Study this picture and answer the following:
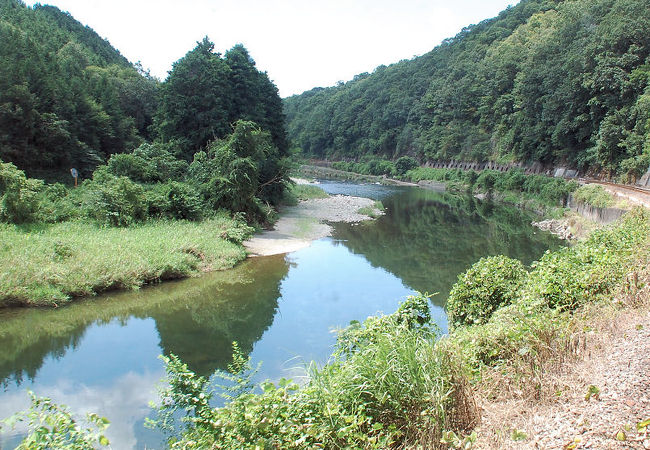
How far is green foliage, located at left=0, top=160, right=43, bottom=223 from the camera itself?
57.4ft

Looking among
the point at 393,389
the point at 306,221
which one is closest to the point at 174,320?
the point at 393,389

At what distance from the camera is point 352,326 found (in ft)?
24.3

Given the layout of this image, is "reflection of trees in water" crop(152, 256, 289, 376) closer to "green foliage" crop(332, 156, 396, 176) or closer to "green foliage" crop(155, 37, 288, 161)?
"green foliage" crop(155, 37, 288, 161)

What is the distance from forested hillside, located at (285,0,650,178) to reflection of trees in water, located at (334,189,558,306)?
9.54m

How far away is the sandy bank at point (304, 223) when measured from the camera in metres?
23.2

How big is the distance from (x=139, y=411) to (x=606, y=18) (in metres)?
44.7

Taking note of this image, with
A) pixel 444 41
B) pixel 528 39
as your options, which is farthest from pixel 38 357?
pixel 444 41

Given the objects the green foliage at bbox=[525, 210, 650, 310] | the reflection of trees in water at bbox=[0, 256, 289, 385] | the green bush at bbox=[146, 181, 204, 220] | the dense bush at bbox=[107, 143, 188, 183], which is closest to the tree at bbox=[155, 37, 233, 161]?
the dense bush at bbox=[107, 143, 188, 183]

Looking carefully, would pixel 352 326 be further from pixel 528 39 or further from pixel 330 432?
pixel 528 39

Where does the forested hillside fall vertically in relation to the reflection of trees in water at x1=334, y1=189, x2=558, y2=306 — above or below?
above

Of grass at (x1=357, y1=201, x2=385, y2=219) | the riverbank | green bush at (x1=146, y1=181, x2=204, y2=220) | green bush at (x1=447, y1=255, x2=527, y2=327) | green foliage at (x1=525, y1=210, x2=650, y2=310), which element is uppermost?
green bush at (x1=146, y1=181, x2=204, y2=220)

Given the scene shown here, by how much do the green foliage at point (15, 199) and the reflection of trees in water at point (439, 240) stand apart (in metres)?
14.9

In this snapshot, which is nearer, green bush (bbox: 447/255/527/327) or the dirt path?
the dirt path

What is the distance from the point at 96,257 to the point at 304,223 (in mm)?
16431
